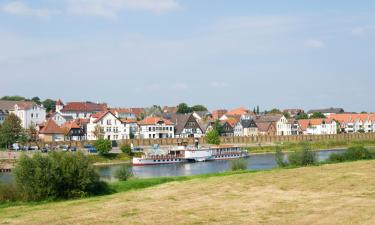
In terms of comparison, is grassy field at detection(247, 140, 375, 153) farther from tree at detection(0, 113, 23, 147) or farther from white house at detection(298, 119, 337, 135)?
tree at detection(0, 113, 23, 147)

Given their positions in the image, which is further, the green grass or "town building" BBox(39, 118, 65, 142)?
"town building" BBox(39, 118, 65, 142)

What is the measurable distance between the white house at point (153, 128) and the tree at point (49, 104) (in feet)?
184

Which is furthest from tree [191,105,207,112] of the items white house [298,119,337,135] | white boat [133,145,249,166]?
white boat [133,145,249,166]

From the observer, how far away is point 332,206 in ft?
78.4

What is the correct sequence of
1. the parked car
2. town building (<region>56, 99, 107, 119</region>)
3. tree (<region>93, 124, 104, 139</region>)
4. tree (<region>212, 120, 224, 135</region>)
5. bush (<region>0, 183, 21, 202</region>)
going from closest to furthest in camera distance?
1. bush (<region>0, 183, 21, 202</region>)
2. the parked car
3. tree (<region>93, 124, 104, 139</region>)
4. tree (<region>212, 120, 224, 135</region>)
5. town building (<region>56, 99, 107, 119</region>)

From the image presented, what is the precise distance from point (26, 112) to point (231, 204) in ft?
321

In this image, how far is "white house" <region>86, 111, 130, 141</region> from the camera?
108m

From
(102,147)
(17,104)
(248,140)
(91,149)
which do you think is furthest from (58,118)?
(102,147)

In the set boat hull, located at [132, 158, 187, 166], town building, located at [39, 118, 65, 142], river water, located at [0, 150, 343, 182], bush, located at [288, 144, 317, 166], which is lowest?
river water, located at [0, 150, 343, 182]

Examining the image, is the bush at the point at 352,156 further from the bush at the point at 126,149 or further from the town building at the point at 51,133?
the town building at the point at 51,133

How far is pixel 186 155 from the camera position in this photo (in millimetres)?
86938

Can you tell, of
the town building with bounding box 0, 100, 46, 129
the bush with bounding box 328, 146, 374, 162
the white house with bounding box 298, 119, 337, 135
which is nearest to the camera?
the bush with bounding box 328, 146, 374, 162

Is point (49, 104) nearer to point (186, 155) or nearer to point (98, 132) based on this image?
point (98, 132)

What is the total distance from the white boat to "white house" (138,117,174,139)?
25.5 meters
